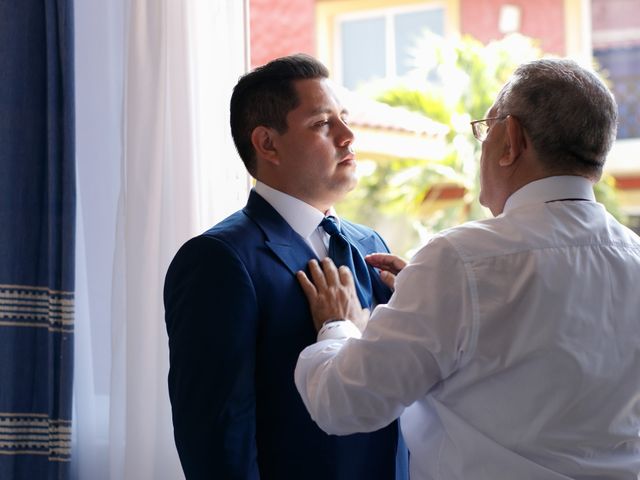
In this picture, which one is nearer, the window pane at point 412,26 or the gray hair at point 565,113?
the gray hair at point 565,113

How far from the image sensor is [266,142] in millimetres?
1931

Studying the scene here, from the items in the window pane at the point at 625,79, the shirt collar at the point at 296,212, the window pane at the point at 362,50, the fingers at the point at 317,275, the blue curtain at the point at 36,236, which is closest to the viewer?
the fingers at the point at 317,275

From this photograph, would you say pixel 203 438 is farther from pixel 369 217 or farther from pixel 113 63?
pixel 369 217

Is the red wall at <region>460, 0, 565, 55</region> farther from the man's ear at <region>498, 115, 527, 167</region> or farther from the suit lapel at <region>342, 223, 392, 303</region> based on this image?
the man's ear at <region>498, 115, 527, 167</region>

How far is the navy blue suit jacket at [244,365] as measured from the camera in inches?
66.8

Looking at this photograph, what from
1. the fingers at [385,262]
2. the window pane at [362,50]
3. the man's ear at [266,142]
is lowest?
the fingers at [385,262]

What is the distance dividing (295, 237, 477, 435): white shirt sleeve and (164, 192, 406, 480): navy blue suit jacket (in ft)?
0.88

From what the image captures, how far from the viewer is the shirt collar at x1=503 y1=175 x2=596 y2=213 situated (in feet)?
4.92

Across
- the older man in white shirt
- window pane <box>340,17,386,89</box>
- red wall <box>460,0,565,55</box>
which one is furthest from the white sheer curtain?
window pane <box>340,17,386,89</box>

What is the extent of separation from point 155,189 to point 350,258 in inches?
24.6

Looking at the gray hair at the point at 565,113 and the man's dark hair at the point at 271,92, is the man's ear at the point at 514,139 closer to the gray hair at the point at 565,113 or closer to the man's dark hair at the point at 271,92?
the gray hair at the point at 565,113

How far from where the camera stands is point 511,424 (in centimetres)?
145

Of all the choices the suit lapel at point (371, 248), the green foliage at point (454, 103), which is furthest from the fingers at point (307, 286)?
the green foliage at point (454, 103)

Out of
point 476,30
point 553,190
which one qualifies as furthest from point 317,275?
point 476,30
